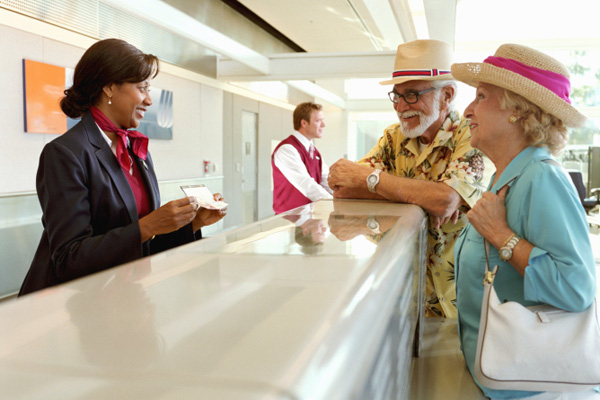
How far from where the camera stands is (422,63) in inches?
83.4

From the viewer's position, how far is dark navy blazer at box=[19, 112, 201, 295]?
167cm

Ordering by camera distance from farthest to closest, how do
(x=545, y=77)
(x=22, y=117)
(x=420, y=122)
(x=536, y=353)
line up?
(x=22, y=117), (x=420, y=122), (x=545, y=77), (x=536, y=353)

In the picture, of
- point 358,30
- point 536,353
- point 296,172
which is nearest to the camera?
point 536,353

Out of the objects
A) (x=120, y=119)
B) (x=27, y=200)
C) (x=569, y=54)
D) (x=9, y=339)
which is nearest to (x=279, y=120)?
(x=569, y=54)

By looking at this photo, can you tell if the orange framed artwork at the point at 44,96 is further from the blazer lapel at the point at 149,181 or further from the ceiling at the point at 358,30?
the blazer lapel at the point at 149,181

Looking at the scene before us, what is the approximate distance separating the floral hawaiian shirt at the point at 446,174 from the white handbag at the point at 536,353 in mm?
534

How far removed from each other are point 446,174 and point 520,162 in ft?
0.99

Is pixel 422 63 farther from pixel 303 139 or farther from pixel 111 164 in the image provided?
pixel 303 139

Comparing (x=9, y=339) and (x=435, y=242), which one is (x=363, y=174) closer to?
(x=435, y=242)

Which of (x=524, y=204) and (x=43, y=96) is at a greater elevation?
(x=43, y=96)

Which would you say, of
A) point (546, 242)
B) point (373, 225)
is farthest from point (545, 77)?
point (373, 225)

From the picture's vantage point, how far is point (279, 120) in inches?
522

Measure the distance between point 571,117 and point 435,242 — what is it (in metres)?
0.67

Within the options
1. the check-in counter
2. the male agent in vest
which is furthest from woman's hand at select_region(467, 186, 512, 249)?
the male agent in vest
